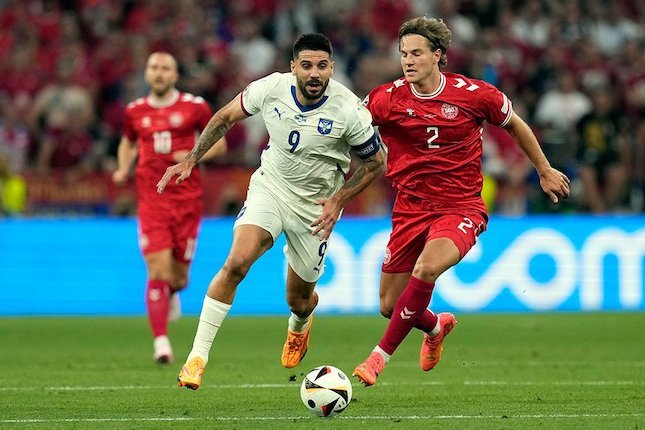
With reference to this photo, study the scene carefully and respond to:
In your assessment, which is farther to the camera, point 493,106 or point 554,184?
point 493,106

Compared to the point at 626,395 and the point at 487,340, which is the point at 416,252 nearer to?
the point at 626,395

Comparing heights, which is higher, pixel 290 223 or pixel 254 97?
pixel 254 97

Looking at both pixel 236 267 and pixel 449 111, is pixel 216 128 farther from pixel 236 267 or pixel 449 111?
pixel 449 111

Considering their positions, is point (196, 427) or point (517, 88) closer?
point (196, 427)

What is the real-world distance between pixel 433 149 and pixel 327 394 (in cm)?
215

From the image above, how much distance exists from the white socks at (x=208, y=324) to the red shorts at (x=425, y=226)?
142 centimetres

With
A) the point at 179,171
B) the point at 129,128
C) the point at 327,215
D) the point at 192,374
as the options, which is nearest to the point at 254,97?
the point at 179,171

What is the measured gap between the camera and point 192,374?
868cm

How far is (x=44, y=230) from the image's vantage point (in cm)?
1744

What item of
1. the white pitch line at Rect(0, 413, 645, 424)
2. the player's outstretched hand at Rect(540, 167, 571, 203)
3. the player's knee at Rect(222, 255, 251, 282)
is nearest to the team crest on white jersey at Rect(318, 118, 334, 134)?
the player's knee at Rect(222, 255, 251, 282)

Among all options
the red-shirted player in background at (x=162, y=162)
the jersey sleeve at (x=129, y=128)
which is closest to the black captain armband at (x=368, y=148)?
the red-shirted player in background at (x=162, y=162)

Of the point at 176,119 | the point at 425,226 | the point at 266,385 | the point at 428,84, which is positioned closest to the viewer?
the point at 428,84

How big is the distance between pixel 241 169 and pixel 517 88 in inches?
204

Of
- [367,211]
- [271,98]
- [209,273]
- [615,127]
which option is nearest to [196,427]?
[271,98]
